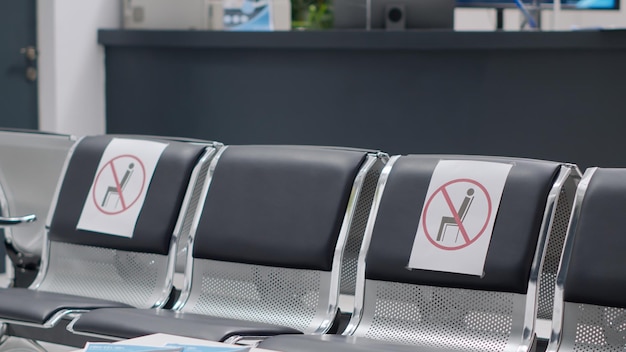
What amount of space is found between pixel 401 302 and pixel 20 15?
3.41 meters

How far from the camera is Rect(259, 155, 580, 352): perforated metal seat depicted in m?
3.14

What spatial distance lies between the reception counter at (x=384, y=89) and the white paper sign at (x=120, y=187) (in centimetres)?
145

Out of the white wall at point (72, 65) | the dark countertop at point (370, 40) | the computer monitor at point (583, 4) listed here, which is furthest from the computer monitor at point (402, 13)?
the white wall at point (72, 65)

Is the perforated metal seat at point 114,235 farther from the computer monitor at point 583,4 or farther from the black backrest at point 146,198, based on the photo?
the computer monitor at point 583,4

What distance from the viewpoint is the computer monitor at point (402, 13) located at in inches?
204

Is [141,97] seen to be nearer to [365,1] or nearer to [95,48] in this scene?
[95,48]

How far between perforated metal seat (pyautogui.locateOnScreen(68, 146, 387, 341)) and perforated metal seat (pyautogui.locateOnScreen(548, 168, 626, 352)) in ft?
2.40

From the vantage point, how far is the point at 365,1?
5242 millimetres

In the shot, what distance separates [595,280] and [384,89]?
2.27m

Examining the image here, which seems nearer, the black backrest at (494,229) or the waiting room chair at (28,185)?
the black backrest at (494,229)

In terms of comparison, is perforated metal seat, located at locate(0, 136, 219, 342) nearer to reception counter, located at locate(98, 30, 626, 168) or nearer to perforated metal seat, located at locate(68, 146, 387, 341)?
perforated metal seat, located at locate(68, 146, 387, 341)

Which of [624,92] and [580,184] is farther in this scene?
[624,92]

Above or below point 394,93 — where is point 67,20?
above

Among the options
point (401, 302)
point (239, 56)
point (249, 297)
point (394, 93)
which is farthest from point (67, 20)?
point (401, 302)
